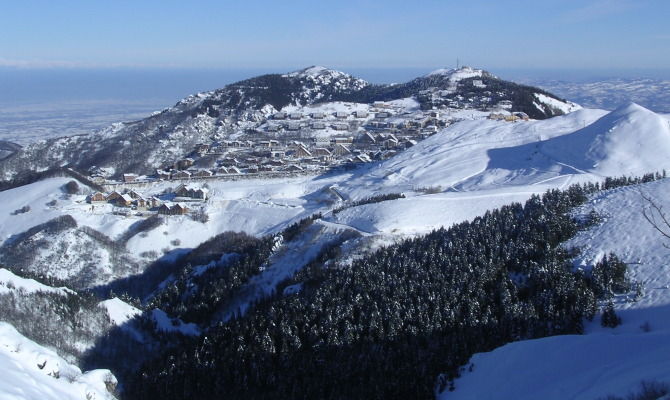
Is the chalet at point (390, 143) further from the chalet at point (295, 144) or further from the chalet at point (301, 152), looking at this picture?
the chalet at point (295, 144)

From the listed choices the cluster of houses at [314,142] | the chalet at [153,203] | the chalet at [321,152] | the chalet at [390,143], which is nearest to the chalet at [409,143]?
the cluster of houses at [314,142]

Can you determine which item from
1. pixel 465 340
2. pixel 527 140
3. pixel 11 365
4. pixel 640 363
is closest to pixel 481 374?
pixel 465 340

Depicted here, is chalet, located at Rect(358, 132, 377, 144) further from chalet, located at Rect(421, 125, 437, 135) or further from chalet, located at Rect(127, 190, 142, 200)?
chalet, located at Rect(127, 190, 142, 200)

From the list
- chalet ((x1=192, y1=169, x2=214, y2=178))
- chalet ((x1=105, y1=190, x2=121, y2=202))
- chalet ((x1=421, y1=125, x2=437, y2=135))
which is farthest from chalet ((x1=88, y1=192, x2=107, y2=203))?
chalet ((x1=421, y1=125, x2=437, y2=135))

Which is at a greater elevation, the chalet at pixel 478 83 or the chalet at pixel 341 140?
the chalet at pixel 478 83

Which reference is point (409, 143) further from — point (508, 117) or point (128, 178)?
point (128, 178)

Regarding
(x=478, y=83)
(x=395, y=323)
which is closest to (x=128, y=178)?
(x=395, y=323)

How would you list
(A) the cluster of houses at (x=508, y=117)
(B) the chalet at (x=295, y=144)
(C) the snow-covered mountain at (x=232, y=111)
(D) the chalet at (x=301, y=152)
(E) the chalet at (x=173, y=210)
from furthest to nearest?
(C) the snow-covered mountain at (x=232, y=111)
(A) the cluster of houses at (x=508, y=117)
(B) the chalet at (x=295, y=144)
(D) the chalet at (x=301, y=152)
(E) the chalet at (x=173, y=210)
